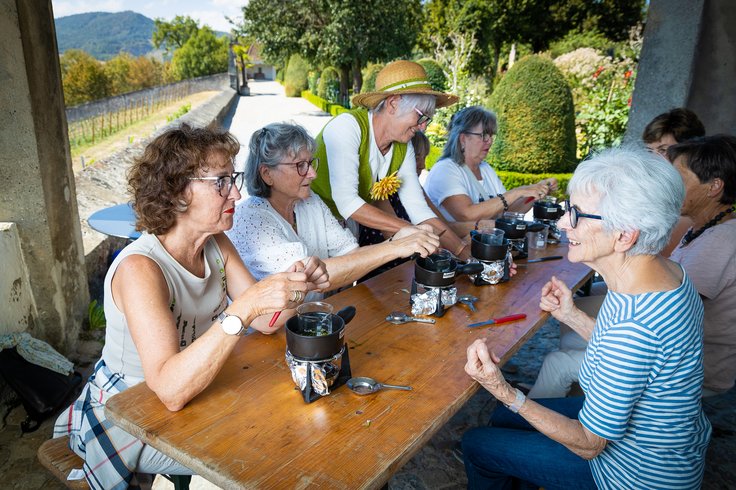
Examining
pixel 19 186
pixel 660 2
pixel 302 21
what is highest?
pixel 302 21

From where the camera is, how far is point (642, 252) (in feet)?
5.51

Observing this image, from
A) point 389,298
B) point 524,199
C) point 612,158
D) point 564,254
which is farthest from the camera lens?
point 524,199

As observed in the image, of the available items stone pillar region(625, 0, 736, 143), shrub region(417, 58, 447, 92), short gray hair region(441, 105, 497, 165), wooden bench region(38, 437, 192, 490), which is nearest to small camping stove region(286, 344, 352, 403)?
wooden bench region(38, 437, 192, 490)

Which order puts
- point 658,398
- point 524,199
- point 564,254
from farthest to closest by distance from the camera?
point 524,199, point 564,254, point 658,398

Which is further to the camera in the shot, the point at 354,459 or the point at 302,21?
the point at 302,21

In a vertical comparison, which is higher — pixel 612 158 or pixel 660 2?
pixel 660 2

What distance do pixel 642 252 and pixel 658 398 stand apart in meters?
0.48

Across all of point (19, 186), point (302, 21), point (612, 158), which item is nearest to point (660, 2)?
point (612, 158)

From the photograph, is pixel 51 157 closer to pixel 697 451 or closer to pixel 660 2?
pixel 697 451

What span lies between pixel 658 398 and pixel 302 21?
2584cm

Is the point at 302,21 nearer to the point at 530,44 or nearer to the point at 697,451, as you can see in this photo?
the point at 530,44

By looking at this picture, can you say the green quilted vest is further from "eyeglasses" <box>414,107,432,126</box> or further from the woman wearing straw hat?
"eyeglasses" <box>414,107,432,126</box>

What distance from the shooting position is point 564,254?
10.3 ft

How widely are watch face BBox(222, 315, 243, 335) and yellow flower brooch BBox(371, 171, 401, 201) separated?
6.20ft
